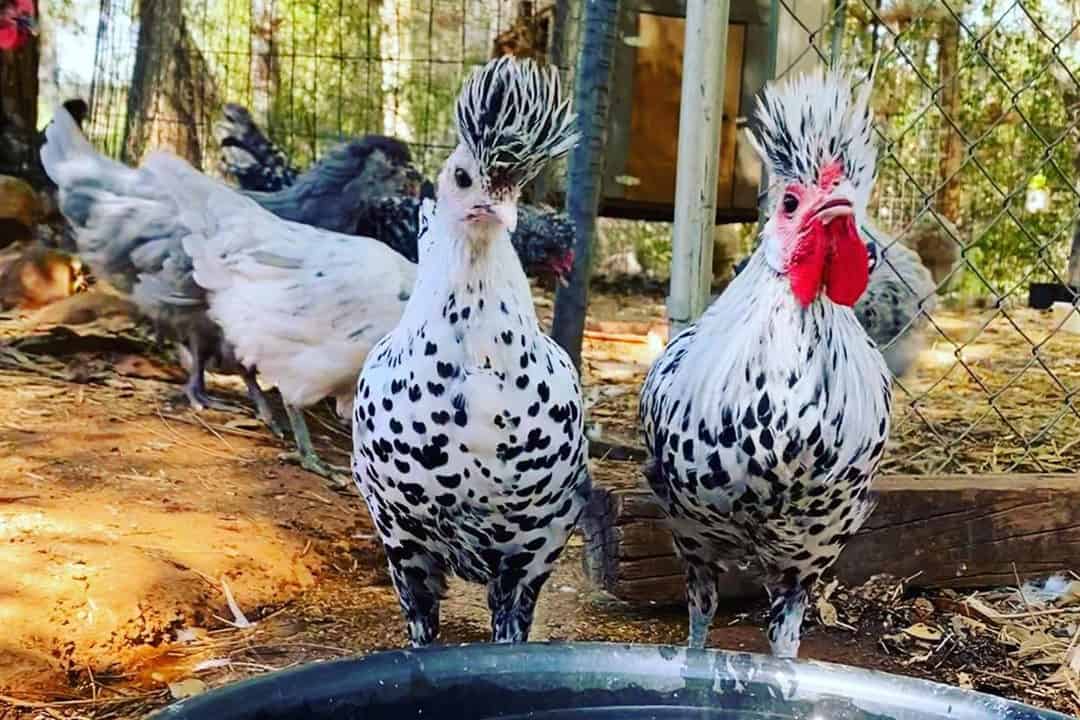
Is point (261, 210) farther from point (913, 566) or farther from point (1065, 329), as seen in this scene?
point (1065, 329)

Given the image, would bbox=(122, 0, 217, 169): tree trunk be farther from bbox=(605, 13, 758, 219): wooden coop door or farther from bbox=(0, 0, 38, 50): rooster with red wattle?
bbox=(605, 13, 758, 219): wooden coop door

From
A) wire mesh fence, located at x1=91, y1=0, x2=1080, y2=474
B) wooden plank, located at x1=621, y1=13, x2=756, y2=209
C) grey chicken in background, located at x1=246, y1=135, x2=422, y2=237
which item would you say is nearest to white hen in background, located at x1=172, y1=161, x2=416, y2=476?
grey chicken in background, located at x1=246, y1=135, x2=422, y2=237

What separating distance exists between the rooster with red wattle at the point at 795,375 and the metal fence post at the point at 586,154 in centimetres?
101

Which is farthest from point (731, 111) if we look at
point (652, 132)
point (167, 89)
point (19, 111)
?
point (19, 111)

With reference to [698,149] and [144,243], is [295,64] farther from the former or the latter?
[698,149]

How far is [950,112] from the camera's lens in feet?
20.0

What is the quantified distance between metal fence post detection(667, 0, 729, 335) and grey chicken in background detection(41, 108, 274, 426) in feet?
6.17

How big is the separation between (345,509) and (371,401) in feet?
4.49

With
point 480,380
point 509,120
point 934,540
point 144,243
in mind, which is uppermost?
point 509,120

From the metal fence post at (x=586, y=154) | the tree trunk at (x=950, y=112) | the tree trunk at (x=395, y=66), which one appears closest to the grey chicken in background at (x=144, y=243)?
the metal fence post at (x=586, y=154)

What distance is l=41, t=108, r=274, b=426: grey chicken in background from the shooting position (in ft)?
11.8

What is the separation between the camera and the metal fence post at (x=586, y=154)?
275 centimetres

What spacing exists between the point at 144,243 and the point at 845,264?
2.66m

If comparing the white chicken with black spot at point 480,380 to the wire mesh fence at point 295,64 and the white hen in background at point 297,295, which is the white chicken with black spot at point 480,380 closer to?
the white hen in background at point 297,295
